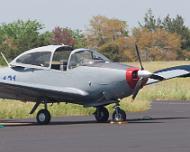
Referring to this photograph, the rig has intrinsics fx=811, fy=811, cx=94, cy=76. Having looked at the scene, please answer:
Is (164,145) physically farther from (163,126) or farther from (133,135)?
(163,126)

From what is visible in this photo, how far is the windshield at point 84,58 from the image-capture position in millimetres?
22875

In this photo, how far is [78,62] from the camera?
22.9 m

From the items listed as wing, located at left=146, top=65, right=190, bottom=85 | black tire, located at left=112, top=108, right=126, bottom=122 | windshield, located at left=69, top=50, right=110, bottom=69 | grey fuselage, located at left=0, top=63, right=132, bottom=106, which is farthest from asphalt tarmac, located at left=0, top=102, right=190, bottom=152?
wing, located at left=146, top=65, right=190, bottom=85

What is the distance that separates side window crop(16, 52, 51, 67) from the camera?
23.2 metres

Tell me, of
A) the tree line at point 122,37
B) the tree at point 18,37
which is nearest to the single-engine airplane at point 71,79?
the tree at point 18,37

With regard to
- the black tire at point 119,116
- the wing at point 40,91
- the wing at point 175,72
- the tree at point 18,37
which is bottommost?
the black tire at point 119,116

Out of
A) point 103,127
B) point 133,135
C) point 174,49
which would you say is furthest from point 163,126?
point 174,49

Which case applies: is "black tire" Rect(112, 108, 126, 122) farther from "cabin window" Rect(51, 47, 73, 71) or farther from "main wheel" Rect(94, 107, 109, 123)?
"cabin window" Rect(51, 47, 73, 71)

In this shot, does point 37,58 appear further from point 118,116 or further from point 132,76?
point 132,76

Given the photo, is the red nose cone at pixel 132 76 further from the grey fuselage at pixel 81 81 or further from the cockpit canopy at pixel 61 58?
the cockpit canopy at pixel 61 58

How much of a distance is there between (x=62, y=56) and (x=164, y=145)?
880 centimetres

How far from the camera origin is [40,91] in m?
22.8

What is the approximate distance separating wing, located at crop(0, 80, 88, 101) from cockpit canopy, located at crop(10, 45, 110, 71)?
2.21ft

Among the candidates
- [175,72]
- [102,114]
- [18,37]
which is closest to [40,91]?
[102,114]
